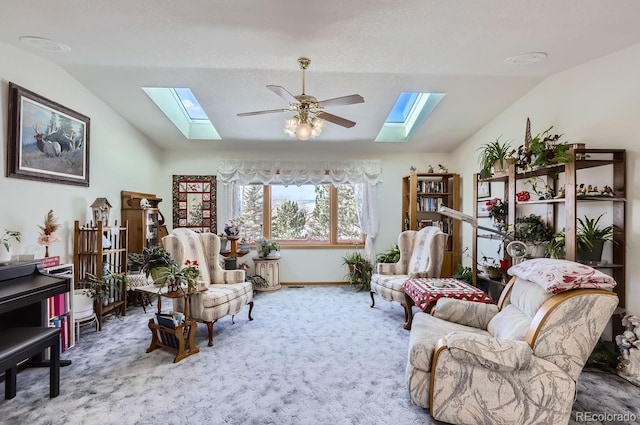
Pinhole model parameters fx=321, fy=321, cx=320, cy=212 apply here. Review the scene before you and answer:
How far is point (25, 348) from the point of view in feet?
6.35

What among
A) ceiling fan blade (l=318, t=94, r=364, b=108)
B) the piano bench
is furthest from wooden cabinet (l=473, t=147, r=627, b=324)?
the piano bench

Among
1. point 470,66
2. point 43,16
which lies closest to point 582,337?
point 470,66

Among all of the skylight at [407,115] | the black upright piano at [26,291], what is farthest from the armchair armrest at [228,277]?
the skylight at [407,115]

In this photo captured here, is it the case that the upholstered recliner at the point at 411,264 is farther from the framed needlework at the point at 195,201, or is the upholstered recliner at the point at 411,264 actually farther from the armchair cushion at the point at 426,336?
the framed needlework at the point at 195,201

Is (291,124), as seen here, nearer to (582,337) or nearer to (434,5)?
(434,5)

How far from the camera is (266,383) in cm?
233

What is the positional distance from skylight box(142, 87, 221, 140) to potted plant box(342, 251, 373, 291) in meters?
2.92

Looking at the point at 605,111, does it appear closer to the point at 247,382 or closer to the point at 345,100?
the point at 345,100

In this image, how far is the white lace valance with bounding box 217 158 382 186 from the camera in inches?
210

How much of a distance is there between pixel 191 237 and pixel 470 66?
11.1 feet

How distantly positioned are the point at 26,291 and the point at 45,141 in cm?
160

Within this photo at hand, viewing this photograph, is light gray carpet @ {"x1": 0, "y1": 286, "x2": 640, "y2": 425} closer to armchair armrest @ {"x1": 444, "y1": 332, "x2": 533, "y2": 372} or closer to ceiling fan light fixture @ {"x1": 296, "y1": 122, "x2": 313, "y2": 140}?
armchair armrest @ {"x1": 444, "y1": 332, "x2": 533, "y2": 372}

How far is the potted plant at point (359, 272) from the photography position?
523 cm

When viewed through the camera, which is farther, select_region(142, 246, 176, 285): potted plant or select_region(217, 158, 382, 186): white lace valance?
select_region(217, 158, 382, 186): white lace valance
